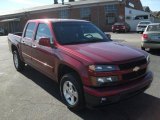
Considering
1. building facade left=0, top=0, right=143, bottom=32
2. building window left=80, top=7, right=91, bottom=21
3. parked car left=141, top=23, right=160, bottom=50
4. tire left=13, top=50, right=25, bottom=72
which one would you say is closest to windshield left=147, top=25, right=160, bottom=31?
parked car left=141, top=23, right=160, bottom=50

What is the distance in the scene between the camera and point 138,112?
4.80 meters

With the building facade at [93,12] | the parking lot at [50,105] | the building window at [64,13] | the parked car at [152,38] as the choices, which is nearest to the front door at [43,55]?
the parking lot at [50,105]

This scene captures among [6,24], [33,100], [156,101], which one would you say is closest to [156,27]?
[156,101]

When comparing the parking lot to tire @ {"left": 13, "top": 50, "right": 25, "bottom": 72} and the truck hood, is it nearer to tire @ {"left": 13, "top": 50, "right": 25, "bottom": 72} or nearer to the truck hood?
the truck hood

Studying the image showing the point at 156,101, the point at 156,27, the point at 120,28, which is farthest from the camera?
the point at 120,28

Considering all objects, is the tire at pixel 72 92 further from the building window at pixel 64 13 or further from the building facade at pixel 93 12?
the building window at pixel 64 13

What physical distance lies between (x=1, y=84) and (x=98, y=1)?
37.0 meters

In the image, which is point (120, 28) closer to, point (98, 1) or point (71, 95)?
point (98, 1)

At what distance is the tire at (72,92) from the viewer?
4.64 metres

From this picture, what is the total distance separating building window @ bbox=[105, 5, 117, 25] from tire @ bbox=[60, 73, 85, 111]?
37.0 meters

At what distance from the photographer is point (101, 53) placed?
4707mm

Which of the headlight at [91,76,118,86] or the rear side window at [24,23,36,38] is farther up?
the rear side window at [24,23,36,38]

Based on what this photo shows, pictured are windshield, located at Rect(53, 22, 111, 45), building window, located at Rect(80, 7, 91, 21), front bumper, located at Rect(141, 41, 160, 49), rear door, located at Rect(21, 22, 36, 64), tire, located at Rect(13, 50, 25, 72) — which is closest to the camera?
windshield, located at Rect(53, 22, 111, 45)

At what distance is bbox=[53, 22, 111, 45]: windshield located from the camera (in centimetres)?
564
